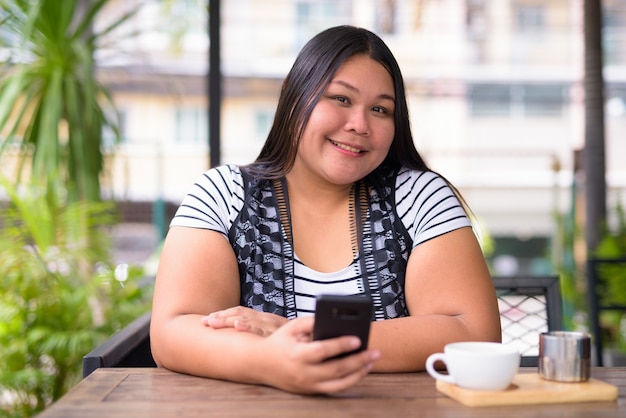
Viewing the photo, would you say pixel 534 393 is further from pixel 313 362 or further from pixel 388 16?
pixel 388 16

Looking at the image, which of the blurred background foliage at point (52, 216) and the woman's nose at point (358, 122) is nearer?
the woman's nose at point (358, 122)

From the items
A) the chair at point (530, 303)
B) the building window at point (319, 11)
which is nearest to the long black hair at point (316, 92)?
the chair at point (530, 303)

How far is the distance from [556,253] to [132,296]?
3.25 meters

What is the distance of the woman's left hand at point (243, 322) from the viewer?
1.27 metres

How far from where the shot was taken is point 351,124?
1569 millimetres

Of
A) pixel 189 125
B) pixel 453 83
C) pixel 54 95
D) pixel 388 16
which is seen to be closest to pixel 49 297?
pixel 54 95

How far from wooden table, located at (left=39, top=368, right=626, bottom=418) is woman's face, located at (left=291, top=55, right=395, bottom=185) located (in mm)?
502

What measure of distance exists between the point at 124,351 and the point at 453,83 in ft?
30.8

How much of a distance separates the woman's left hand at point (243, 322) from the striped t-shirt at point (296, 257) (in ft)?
0.84

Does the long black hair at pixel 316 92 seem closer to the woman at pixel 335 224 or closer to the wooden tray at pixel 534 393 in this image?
the woman at pixel 335 224

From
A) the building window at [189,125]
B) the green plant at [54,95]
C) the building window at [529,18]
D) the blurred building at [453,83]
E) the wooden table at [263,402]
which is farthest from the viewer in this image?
the building window at [529,18]

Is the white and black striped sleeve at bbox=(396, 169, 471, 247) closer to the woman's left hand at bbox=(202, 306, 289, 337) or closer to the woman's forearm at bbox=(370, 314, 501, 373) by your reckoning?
the woman's forearm at bbox=(370, 314, 501, 373)

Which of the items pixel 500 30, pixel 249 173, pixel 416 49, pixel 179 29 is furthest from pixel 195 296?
pixel 500 30

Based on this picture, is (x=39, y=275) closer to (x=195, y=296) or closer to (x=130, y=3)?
(x=195, y=296)
